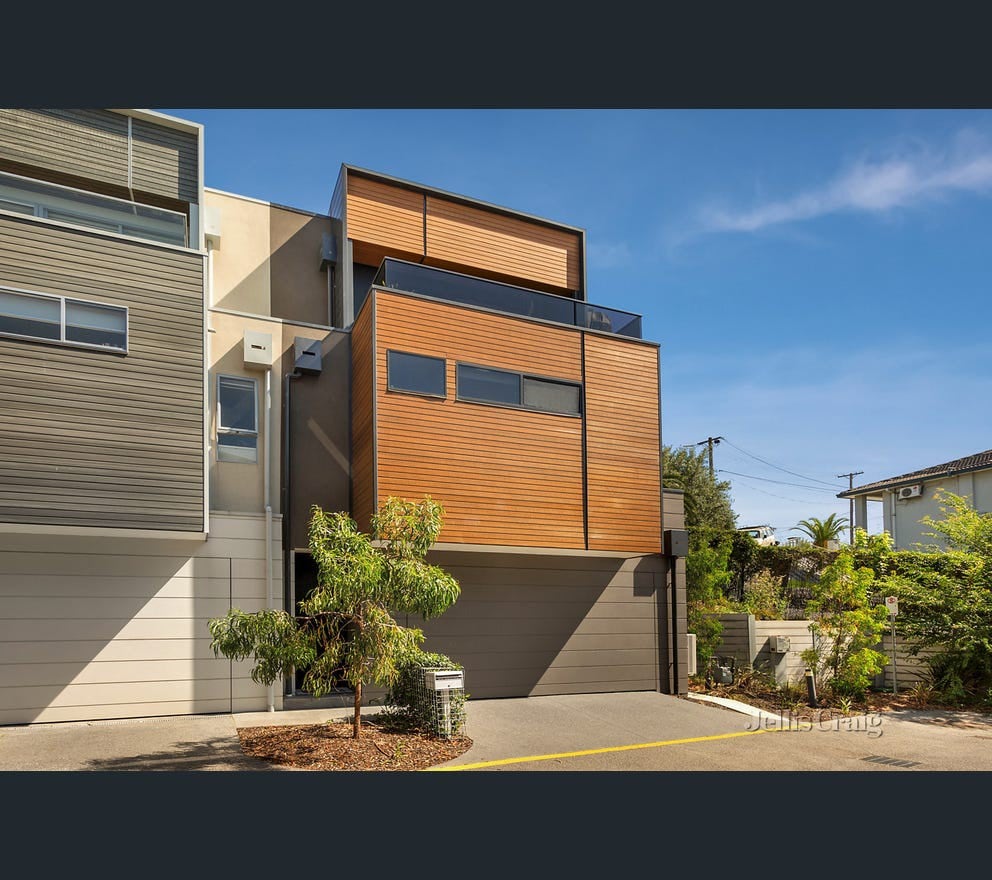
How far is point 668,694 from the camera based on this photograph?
13.6 meters

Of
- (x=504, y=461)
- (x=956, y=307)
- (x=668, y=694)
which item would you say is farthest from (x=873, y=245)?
(x=668, y=694)

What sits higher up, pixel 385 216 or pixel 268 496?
pixel 385 216

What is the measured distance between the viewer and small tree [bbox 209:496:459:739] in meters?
8.39

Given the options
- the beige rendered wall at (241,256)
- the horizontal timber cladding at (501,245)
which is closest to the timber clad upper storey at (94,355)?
the beige rendered wall at (241,256)

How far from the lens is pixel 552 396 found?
12.9 m

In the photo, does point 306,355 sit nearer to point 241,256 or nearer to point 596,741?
point 241,256

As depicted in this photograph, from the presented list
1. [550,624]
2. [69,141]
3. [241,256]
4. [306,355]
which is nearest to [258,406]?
[306,355]

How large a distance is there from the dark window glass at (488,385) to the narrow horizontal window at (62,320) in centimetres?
480

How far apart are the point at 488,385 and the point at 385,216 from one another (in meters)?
4.27

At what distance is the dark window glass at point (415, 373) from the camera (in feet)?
38.3

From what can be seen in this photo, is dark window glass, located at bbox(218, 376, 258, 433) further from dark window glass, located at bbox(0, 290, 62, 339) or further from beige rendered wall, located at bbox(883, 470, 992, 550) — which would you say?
beige rendered wall, located at bbox(883, 470, 992, 550)

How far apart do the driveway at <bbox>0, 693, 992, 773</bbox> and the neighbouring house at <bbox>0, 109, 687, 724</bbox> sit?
0.89 meters

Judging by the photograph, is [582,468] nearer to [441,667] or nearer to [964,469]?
[441,667]

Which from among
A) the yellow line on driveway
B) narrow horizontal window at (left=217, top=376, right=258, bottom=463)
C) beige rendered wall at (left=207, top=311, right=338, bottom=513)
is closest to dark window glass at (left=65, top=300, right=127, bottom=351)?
beige rendered wall at (left=207, top=311, right=338, bottom=513)
